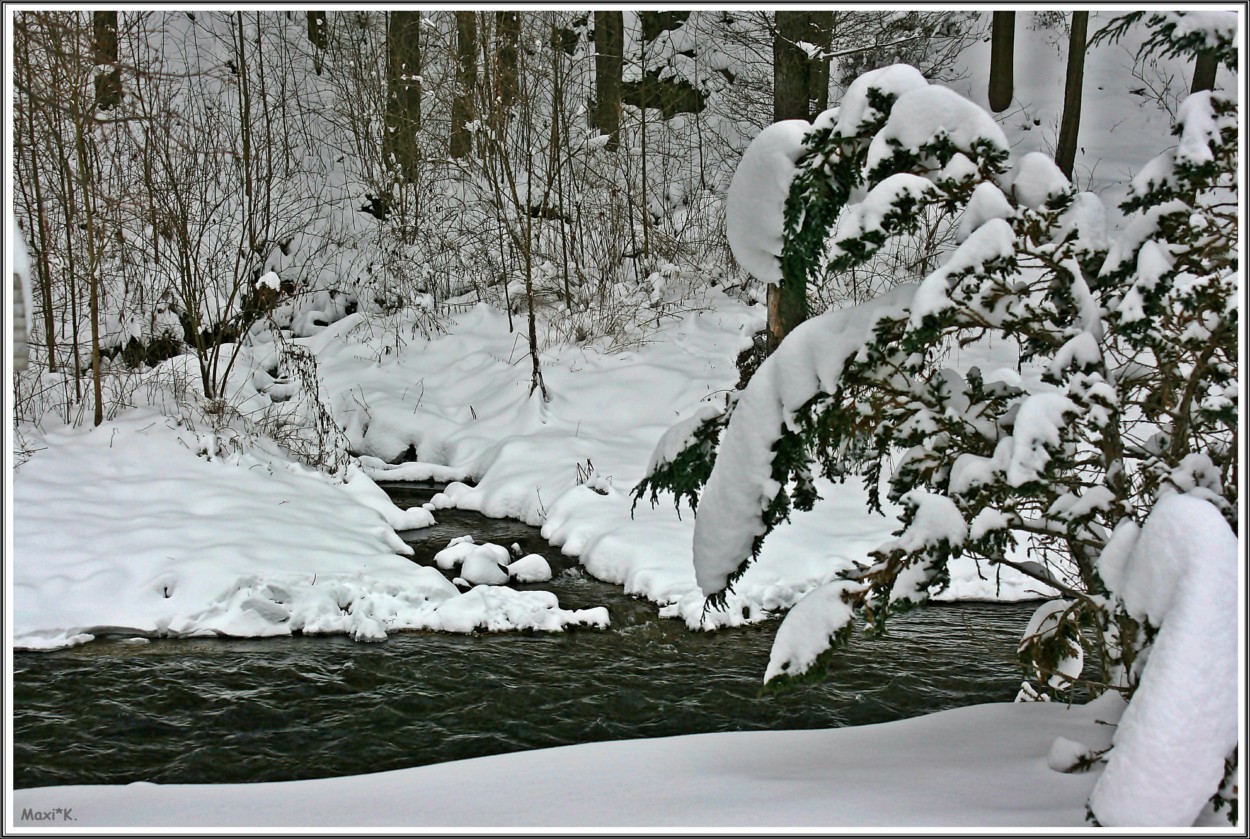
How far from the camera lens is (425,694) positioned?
521cm

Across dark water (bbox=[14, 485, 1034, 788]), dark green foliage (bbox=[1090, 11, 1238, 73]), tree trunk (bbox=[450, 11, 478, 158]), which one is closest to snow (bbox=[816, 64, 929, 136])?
dark green foliage (bbox=[1090, 11, 1238, 73])

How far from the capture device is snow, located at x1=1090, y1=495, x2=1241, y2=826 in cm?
222

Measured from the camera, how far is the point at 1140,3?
9.08ft

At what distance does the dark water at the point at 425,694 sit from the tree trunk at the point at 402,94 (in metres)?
10.0

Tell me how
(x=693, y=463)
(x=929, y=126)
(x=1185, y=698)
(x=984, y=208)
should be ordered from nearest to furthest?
(x=1185, y=698)
(x=984, y=208)
(x=929, y=126)
(x=693, y=463)

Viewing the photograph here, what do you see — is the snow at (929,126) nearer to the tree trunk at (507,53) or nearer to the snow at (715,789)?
the snow at (715,789)

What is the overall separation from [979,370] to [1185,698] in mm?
1191

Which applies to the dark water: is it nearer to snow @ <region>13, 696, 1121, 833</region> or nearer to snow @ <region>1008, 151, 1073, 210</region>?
snow @ <region>13, 696, 1121, 833</region>

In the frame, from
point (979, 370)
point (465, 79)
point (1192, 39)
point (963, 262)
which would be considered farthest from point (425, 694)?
point (465, 79)

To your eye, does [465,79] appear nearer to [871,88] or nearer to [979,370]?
[871,88]

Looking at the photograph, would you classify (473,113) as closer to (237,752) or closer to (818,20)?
(818,20)

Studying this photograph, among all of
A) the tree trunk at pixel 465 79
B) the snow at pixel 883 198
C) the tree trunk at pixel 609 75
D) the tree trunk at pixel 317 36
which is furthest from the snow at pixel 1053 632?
the tree trunk at pixel 317 36

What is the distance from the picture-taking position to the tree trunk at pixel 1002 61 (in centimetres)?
1431

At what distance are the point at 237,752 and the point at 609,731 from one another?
5.70 ft
